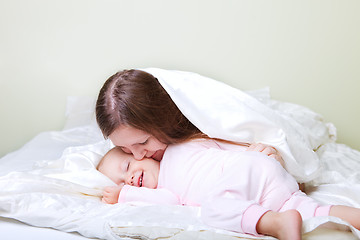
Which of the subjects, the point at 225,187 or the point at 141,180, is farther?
the point at 141,180

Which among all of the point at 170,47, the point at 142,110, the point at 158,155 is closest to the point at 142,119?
the point at 142,110

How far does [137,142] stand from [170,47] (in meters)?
0.78

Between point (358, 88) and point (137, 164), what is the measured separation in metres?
1.22

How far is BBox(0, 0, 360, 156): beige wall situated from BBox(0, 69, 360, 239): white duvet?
29cm

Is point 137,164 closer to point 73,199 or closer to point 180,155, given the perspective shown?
point 180,155

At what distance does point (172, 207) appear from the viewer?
1.00 metres

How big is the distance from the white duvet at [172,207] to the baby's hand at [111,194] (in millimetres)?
28

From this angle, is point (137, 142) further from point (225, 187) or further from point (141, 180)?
point (225, 187)

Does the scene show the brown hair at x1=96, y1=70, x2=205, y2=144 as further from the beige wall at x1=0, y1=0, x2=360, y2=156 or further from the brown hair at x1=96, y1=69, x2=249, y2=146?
the beige wall at x1=0, y1=0, x2=360, y2=156

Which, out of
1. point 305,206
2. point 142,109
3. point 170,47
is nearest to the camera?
point 305,206

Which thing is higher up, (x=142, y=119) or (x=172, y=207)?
(x=142, y=119)

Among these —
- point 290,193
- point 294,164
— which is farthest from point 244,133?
point 290,193

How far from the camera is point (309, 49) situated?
1.92 meters

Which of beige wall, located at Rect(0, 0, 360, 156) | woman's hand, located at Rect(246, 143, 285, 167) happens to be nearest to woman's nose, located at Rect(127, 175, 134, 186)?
woman's hand, located at Rect(246, 143, 285, 167)
